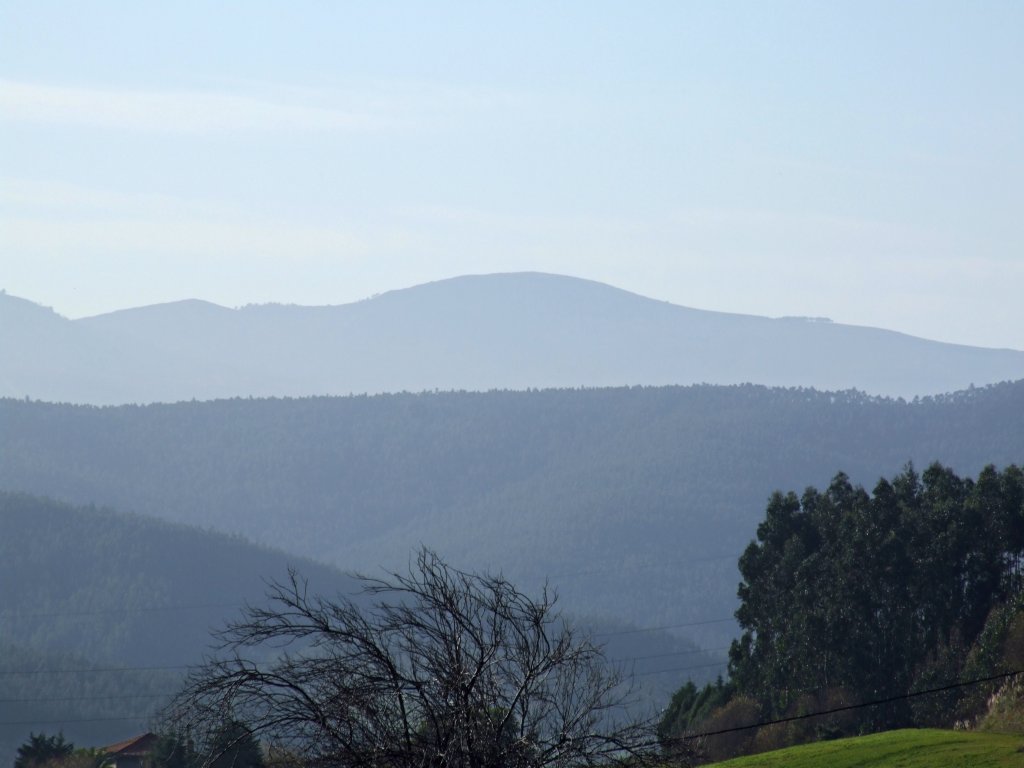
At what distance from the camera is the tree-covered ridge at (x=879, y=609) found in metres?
59.0

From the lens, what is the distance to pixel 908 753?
34438 mm

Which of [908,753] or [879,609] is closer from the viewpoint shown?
[908,753]

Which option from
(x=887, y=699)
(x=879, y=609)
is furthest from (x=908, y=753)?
(x=879, y=609)

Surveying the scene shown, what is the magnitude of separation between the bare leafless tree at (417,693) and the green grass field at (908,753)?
1712cm

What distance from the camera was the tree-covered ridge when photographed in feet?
194

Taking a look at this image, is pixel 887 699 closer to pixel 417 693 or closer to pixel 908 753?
pixel 908 753

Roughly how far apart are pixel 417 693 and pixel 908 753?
Answer: 21.5 meters

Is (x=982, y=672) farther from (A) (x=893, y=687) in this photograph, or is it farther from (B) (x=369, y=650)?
(B) (x=369, y=650)

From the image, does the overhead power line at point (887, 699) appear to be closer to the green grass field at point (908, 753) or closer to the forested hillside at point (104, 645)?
the green grass field at point (908, 753)

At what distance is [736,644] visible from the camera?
221 feet

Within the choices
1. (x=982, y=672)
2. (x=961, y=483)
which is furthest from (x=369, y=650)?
(x=961, y=483)

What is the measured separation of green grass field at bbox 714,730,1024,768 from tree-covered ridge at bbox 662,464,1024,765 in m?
17.3

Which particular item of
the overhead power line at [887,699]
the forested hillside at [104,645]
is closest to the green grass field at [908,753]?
the overhead power line at [887,699]

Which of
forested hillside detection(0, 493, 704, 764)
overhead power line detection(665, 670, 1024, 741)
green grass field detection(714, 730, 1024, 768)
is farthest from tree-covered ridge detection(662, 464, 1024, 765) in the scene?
forested hillside detection(0, 493, 704, 764)
